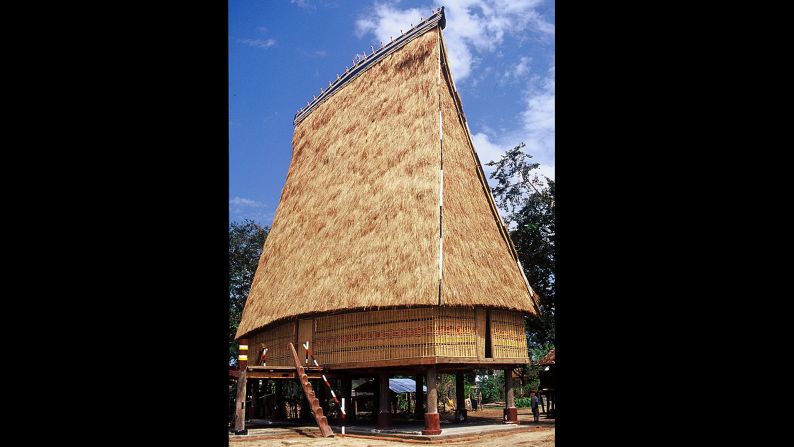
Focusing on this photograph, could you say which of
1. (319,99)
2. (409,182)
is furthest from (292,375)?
(319,99)

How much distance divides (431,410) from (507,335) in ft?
9.18

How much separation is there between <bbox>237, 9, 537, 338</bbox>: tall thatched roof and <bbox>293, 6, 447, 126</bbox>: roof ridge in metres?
0.05

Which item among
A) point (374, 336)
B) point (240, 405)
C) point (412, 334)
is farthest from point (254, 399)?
point (412, 334)

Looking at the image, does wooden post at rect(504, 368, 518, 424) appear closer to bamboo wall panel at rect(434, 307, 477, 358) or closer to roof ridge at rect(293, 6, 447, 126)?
bamboo wall panel at rect(434, 307, 477, 358)

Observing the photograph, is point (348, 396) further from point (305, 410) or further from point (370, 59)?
point (370, 59)

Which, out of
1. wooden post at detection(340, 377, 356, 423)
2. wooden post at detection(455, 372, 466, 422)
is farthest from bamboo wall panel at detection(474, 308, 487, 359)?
Answer: wooden post at detection(340, 377, 356, 423)

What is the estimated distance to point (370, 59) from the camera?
17484 mm

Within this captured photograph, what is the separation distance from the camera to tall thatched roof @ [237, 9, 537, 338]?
39.0 ft
